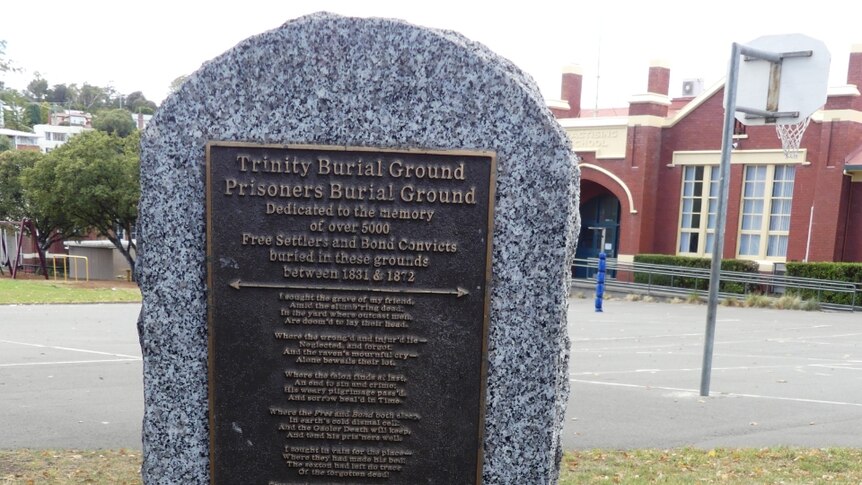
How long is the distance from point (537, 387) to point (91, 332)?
11480 millimetres

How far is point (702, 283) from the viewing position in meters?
25.7

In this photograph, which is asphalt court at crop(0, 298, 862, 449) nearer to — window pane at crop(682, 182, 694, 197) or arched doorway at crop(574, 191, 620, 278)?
window pane at crop(682, 182, 694, 197)

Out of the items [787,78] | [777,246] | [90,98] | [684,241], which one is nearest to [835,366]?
[787,78]

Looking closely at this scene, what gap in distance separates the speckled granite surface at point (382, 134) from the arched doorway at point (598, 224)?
92.0 feet

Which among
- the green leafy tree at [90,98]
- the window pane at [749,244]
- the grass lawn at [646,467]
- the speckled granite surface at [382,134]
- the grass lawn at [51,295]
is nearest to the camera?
the speckled granite surface at [382,134]

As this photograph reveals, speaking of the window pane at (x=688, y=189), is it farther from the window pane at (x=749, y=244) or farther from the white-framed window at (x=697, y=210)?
the window pane at (x=749, y=244)

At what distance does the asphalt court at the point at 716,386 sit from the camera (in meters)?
7.16

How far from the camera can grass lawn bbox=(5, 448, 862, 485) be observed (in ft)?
18.2

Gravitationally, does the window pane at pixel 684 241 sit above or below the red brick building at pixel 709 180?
below

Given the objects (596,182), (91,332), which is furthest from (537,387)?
(596,182)

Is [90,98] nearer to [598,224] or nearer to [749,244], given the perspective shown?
[598,224]

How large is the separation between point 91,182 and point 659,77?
21611 mm

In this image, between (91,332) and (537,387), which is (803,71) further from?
(91,332)

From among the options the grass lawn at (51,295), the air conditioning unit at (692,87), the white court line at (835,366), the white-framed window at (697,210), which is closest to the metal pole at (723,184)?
the white court line at (835,366)
